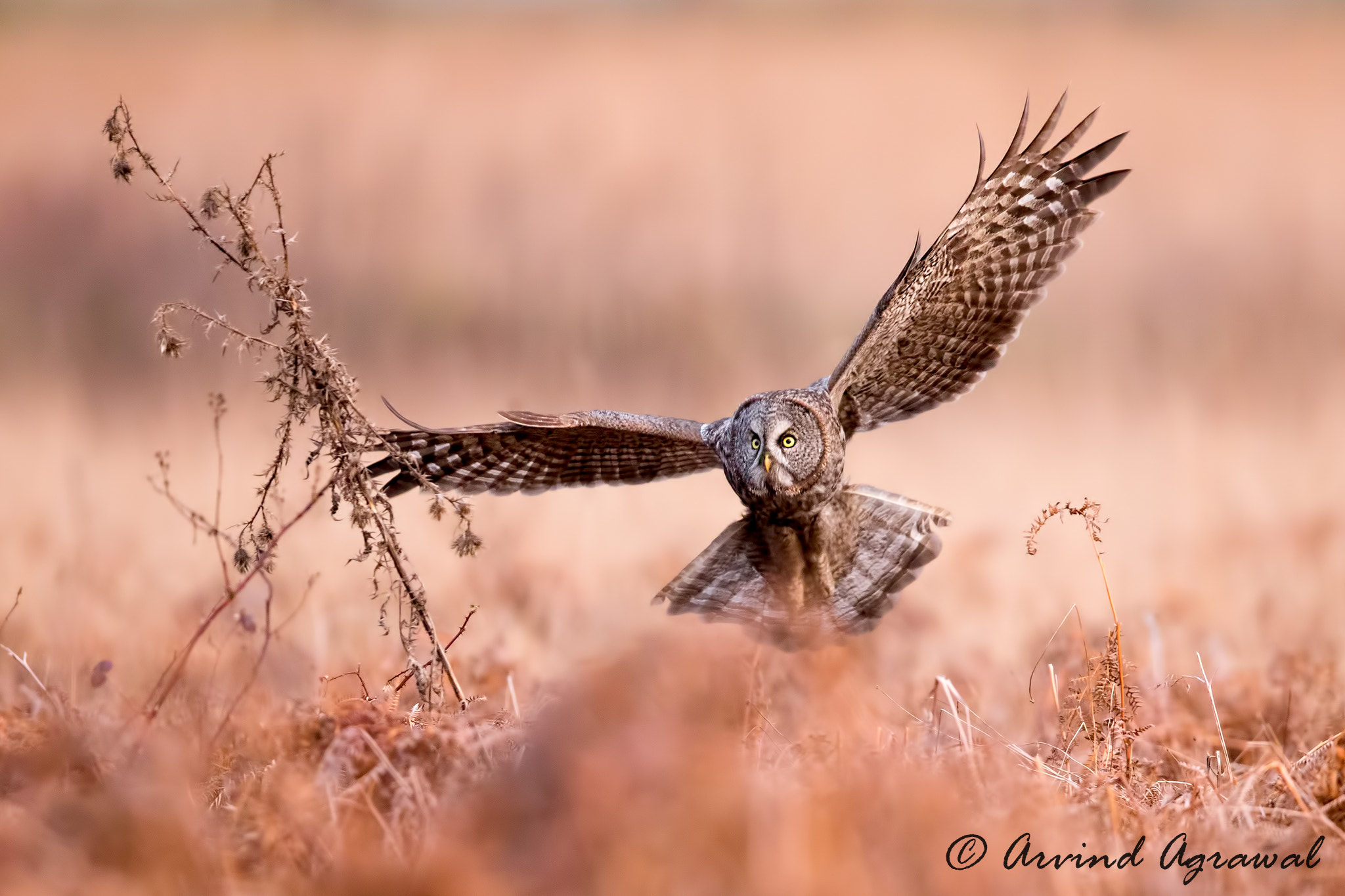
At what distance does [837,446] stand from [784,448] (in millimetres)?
257

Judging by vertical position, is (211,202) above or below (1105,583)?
above

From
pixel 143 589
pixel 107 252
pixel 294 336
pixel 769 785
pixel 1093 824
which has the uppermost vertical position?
pixel 107 252

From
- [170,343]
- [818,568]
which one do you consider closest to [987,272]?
[818,568]

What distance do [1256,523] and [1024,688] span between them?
4.88 m

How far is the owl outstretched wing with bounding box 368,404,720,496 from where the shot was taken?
4.25 m

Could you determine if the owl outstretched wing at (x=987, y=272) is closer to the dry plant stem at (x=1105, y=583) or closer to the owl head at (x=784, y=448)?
the owl head at (x=784, y=448)

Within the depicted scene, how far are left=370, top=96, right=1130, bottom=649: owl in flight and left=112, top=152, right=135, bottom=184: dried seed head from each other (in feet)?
5.29

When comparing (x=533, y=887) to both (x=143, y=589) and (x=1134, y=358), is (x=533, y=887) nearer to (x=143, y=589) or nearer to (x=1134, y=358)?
(x=143, y=589)

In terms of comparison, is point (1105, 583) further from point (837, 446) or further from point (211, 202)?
point (211, 202)

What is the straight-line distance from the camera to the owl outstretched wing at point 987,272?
180 inches

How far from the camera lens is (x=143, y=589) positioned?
6449 millimetres

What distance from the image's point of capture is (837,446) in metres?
4.60

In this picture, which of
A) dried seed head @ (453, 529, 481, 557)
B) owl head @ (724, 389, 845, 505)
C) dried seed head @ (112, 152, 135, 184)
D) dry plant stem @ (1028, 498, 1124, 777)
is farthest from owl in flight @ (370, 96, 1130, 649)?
dried seed head @ (112, 152, 135, 184)

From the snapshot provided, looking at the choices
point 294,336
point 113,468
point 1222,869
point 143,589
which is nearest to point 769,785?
point 1222,869
